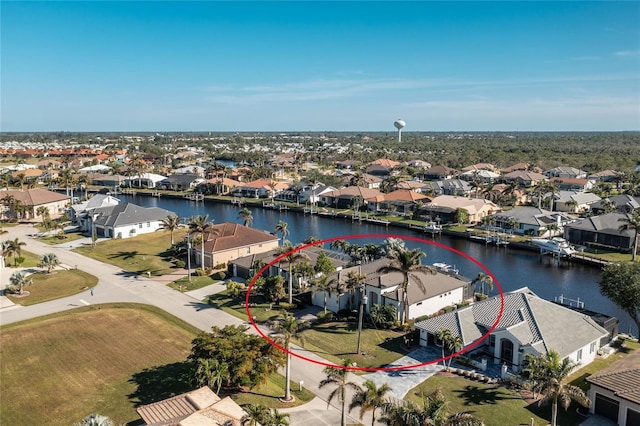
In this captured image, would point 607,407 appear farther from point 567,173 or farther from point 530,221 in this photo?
point 567,173

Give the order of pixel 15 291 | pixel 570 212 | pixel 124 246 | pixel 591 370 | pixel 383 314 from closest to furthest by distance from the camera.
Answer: pixel 591 370
pixel 383 314
pixel 15 291
pixel 124 246
pixel 570 212

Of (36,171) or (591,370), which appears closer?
(591,370)

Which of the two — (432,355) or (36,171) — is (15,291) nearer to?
(432,355)

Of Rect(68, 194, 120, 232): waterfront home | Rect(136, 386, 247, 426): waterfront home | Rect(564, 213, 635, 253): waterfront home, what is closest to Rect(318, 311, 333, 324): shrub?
Rect(136, 386, 247, 426): waterfront home

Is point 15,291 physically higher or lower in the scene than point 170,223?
lower

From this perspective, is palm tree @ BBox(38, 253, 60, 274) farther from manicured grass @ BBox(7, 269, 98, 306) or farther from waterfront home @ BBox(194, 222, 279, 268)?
waterfront home @ BBox(194, 222, 279, 268)

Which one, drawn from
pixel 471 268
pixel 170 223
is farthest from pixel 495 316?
pixel 170 223
